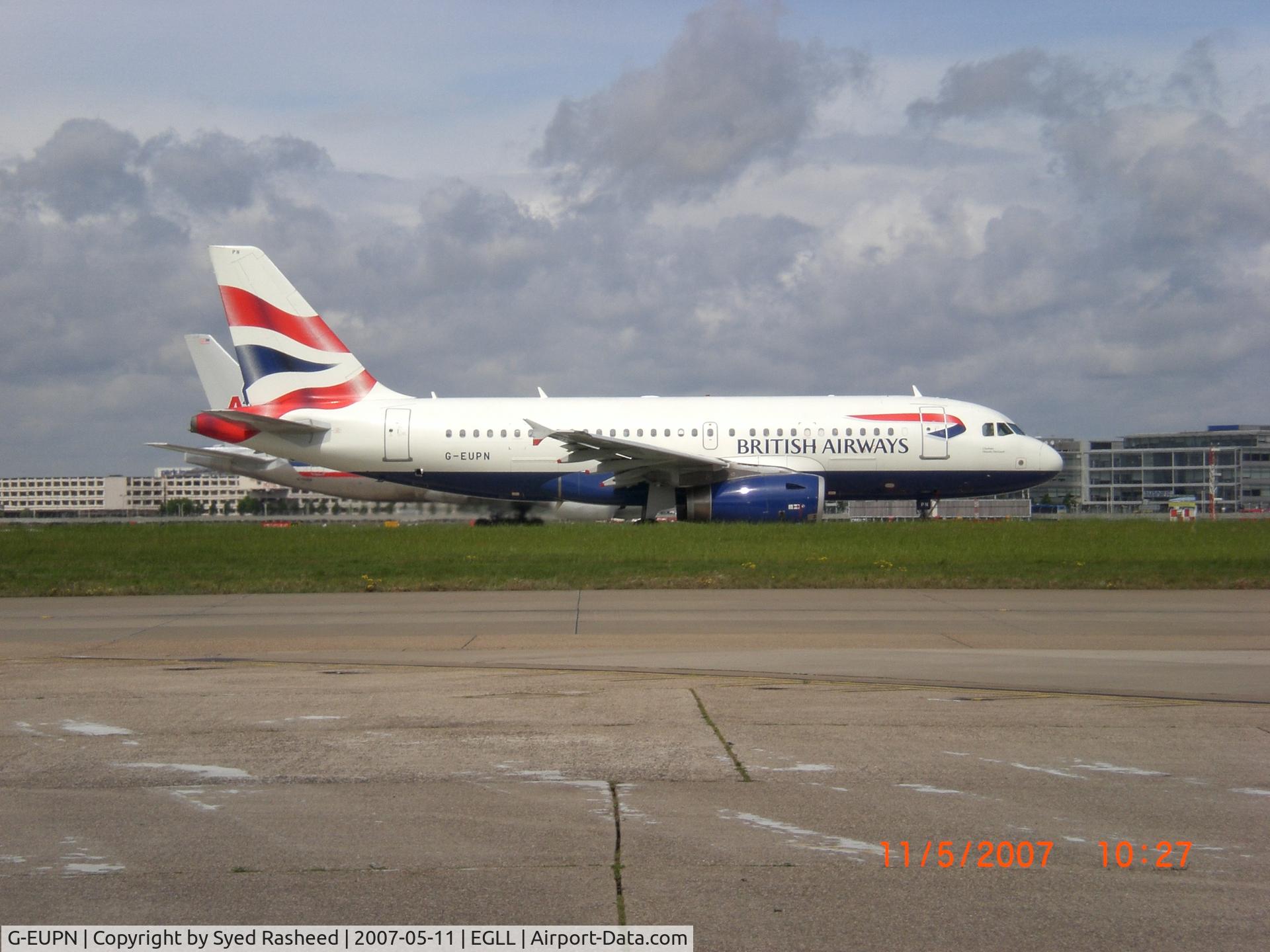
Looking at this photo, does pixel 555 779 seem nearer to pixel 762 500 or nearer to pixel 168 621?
pixel 168 621

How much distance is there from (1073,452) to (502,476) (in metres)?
69.3

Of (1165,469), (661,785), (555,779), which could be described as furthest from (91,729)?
(1165,469)

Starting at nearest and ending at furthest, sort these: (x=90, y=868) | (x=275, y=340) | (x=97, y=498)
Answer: (x=90, y=868) → (x=275, y=340) → (x=97, y=498)

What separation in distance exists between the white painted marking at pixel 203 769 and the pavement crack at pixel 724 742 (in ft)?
8.60

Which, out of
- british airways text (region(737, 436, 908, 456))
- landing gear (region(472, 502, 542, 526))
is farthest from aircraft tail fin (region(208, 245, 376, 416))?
british airways text (region(737, 436, 908, 456))

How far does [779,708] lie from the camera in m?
8.38

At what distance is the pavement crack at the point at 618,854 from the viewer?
14.7ft

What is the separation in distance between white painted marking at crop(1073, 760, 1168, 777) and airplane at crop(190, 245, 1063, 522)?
26.2 meters

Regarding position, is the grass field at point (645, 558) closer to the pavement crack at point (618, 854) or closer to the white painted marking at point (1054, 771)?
the white painted marking at point (1054, 771)

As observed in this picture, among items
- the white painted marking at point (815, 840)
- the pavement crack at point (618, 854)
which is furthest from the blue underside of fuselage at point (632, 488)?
the white painted marking at point (815, 840)

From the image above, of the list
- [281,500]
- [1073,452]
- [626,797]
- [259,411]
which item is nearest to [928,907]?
[626,797]

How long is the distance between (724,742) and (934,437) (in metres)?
27.5

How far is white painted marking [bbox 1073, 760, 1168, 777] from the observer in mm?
6422

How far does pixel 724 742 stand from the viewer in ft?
24.0
